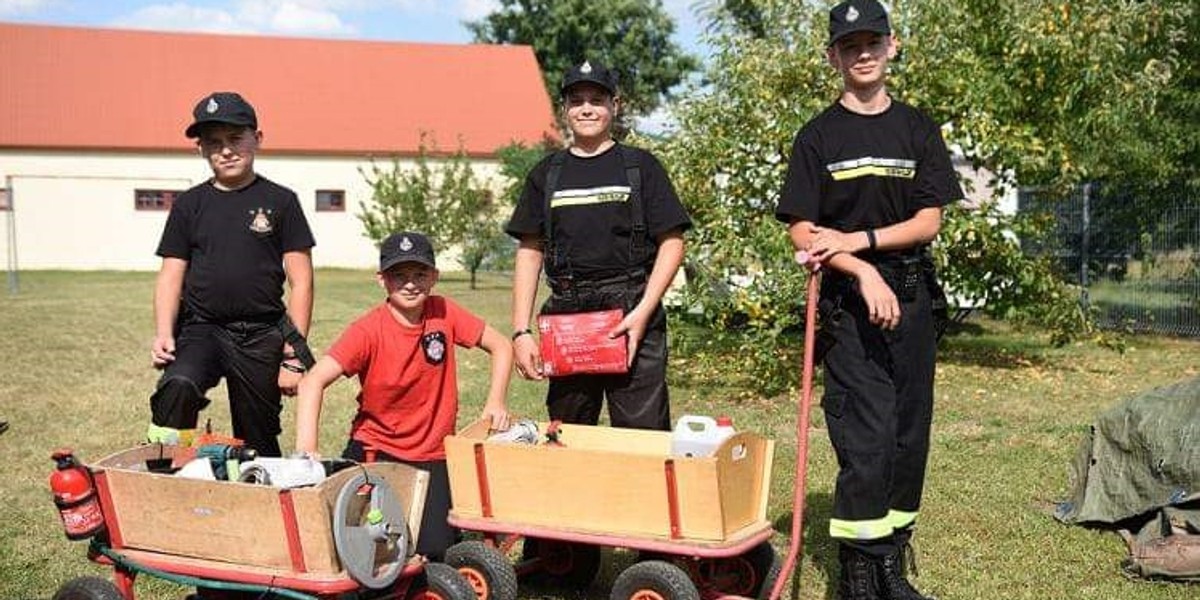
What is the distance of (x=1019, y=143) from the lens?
12023 millimetres

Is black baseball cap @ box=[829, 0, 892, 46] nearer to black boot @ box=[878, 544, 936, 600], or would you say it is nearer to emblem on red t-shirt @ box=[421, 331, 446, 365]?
black boot @ box=[878, 544, 936, 600]

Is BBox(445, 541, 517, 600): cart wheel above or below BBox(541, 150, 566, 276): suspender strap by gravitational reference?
below

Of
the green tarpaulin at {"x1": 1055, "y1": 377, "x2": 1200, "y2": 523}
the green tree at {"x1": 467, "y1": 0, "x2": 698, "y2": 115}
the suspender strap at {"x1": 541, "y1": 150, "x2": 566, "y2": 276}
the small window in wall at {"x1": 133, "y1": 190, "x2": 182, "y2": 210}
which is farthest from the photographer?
the green tree at {"x1": 467, "y1": 0, "x2": 698, "y2": 115}

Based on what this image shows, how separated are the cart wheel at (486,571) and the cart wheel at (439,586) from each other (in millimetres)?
253

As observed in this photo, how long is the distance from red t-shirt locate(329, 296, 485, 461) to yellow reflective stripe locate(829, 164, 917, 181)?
1.63m

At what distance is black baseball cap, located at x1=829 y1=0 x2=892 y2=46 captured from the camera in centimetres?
440

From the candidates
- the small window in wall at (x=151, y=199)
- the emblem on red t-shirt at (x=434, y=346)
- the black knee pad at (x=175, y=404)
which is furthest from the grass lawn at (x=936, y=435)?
the small window in wall at (x=151, y=199)

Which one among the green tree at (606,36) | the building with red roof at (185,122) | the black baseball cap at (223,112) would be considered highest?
the green tree at (606,36)

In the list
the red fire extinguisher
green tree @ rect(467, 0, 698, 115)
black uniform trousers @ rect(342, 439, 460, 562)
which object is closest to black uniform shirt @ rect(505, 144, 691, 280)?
black uniform trousers @ rect(342, 439, 460, 562)

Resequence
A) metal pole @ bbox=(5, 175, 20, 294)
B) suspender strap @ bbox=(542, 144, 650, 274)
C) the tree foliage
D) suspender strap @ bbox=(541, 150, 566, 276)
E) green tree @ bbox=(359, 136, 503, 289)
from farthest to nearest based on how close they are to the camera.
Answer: green tree @ bbox=(359, 136, 503, 289)
metal pole @ bbox=(5, 175, 20, 294)
the tree foliage
suspender strap @ bbox=(541, 150, 566, 276)
suspender strap @ bbox=(542, 144, 650, 274)

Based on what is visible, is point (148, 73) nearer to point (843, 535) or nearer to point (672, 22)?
point (672, 22)

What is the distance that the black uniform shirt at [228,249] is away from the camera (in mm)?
5609

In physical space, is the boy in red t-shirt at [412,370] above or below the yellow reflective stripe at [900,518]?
above

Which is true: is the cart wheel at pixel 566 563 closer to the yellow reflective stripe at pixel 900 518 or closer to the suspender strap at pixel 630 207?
the suspender strap at pixel 630 207
